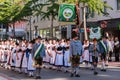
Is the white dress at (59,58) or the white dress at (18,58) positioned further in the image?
the white dress at (59,58)

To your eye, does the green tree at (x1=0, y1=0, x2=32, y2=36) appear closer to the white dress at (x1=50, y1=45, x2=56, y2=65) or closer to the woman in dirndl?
the white dress at (x1=50, y1=45, x2=56, y2=65)

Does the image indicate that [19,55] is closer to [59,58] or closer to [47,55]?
[59,58]

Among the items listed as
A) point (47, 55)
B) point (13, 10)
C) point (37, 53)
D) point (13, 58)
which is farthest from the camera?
point (13, 10)

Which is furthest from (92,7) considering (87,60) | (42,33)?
(42,33)

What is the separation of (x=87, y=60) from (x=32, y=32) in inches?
1849

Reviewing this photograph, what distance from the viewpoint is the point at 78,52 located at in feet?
60.7

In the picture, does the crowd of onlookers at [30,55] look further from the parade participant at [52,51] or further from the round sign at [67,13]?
the round sign at [67,13]

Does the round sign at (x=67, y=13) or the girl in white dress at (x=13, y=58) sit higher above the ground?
the round sign at (x=67, y=13)

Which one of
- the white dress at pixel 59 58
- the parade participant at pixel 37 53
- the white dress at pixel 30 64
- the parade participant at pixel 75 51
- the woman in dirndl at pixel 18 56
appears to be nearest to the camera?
the parade participant at pixel 37 53

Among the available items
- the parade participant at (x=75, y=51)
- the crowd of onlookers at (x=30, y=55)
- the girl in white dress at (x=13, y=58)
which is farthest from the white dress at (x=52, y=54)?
the parade participant at (x=75, y=51)

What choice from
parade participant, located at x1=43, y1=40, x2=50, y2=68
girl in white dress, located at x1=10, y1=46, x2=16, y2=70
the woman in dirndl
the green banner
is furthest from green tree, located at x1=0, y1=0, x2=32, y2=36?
the woman in dirndl

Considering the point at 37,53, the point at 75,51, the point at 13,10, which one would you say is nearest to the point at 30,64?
the point at 37,53

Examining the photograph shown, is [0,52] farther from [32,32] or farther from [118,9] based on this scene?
[32,32]

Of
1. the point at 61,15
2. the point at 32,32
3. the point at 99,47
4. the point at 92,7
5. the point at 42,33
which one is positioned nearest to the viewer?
the point at 99,47
